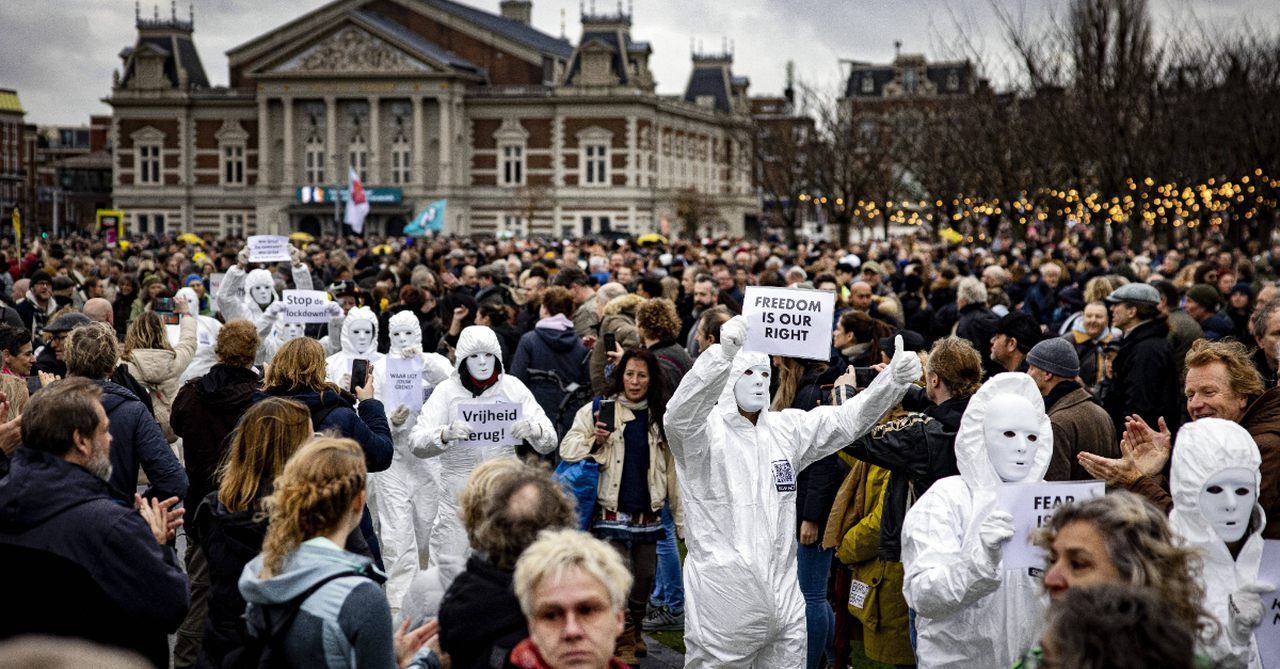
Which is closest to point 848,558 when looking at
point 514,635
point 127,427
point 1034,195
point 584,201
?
point 514,635

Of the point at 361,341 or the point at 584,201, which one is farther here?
the point at 584,201

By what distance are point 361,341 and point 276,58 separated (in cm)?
6414

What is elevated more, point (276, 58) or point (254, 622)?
point (276, 58)

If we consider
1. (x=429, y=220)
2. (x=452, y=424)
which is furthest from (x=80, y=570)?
(x=429, y=220)

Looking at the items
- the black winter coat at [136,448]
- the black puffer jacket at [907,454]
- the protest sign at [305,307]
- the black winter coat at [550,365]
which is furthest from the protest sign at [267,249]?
the black puffer jacket at [907,454]

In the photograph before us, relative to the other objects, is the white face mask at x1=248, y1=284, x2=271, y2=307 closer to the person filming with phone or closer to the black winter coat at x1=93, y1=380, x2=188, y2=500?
the person filming with phone

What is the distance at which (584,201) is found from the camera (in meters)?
70.3

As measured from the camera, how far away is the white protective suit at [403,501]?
827 cm

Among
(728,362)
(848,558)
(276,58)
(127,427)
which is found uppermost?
(276,58)

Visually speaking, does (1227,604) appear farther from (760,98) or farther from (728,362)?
(760,98)

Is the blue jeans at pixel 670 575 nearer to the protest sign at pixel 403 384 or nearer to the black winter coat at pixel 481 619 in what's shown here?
the protest sign at pixel 403 384

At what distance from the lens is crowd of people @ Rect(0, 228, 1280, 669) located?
3717 mm

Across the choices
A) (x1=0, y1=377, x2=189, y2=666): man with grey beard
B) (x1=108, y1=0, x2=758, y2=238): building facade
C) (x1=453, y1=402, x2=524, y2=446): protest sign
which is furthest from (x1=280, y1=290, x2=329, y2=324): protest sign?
(x1=108, y1=0, x2=758, y2=238): building facade

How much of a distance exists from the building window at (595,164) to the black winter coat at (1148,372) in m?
61.0
